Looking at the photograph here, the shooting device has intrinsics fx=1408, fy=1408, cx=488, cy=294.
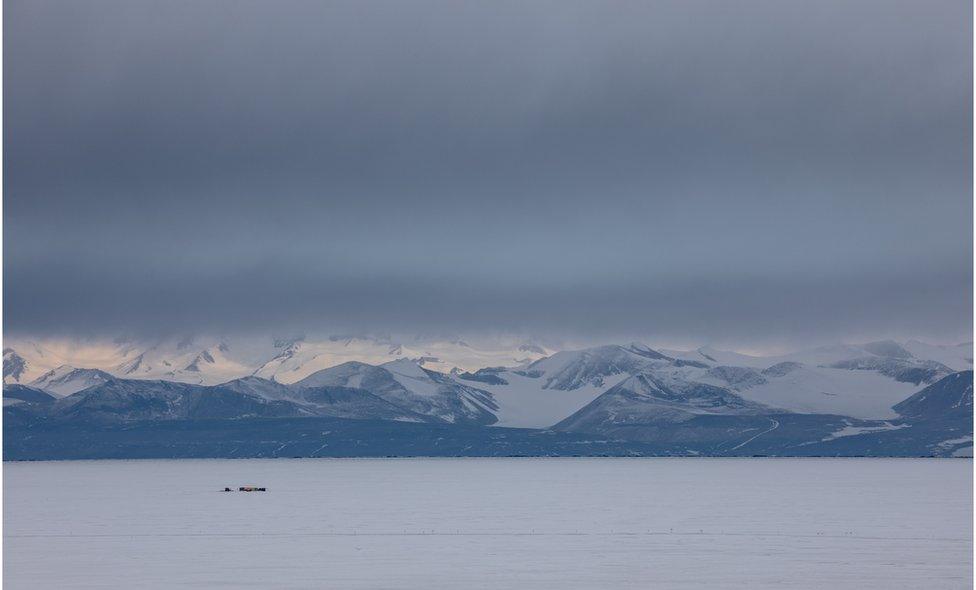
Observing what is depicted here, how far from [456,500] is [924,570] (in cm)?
9524

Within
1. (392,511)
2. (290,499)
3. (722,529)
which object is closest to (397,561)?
(722,529)

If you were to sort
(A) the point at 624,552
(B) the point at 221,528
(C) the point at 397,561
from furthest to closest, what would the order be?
1. (B) the point at 221,528
2. (A) the point at 624,552
3. (C) the point at 397,561

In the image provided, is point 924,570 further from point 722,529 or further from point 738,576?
point 722,529

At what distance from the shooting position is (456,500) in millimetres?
151875

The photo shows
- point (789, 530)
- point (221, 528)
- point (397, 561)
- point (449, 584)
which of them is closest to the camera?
point (449, 584)

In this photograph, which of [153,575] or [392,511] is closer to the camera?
[153,575]

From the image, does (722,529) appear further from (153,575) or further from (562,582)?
(153,575)

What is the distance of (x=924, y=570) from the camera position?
59781 millimetres

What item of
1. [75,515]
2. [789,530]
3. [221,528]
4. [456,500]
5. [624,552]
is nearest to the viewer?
[624,552]

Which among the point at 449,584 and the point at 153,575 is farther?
the point at 153,575

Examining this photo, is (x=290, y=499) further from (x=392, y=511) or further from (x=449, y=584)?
(x=449, y=584)

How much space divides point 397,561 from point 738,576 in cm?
1674

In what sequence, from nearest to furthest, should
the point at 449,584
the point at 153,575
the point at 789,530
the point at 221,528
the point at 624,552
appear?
the point at 449,584 < the point at 153,575 < the point at 624,552 < the point at 789,530 < the point at 221,528

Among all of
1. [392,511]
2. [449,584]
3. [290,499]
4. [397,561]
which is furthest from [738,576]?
[290,499]
